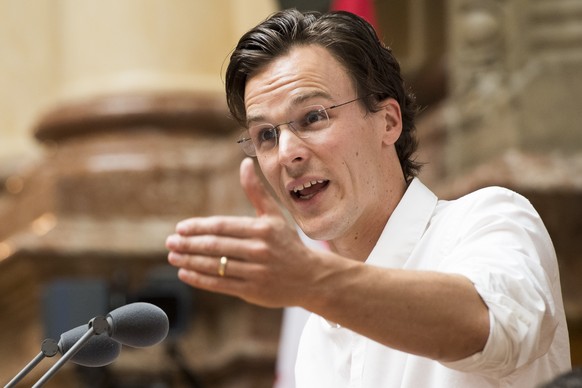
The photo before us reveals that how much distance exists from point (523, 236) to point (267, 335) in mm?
4992

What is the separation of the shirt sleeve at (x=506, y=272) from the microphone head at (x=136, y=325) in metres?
0.59

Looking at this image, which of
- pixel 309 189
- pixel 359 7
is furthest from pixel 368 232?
pixel 359 7

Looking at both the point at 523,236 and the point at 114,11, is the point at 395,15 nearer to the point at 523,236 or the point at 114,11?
the point at 114,11

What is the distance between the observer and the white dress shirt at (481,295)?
2258 millimetres

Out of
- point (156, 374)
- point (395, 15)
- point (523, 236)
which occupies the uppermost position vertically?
point (523, 236)

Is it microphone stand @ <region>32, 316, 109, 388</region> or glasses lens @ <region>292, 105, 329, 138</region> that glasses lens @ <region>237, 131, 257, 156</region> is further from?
microphone stand @ <region>32, 316, 109, 388</region>

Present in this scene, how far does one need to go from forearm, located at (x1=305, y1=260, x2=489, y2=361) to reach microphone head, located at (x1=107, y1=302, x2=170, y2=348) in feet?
1.53

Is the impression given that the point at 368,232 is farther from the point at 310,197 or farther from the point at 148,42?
the point at 148,42

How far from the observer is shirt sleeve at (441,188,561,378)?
7.32ft

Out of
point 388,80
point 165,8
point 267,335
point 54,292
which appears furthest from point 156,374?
point 388,80

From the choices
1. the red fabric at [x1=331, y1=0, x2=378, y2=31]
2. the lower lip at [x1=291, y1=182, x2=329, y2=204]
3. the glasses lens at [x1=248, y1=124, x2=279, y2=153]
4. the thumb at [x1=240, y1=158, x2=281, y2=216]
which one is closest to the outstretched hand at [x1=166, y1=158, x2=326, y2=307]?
the thumb at [x1=240, y1=158, x2=281, y2=216]

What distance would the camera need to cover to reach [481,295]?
7.29ft

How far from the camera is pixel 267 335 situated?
7336 mm

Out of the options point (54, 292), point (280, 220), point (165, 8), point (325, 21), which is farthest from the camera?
point (165, 8)
